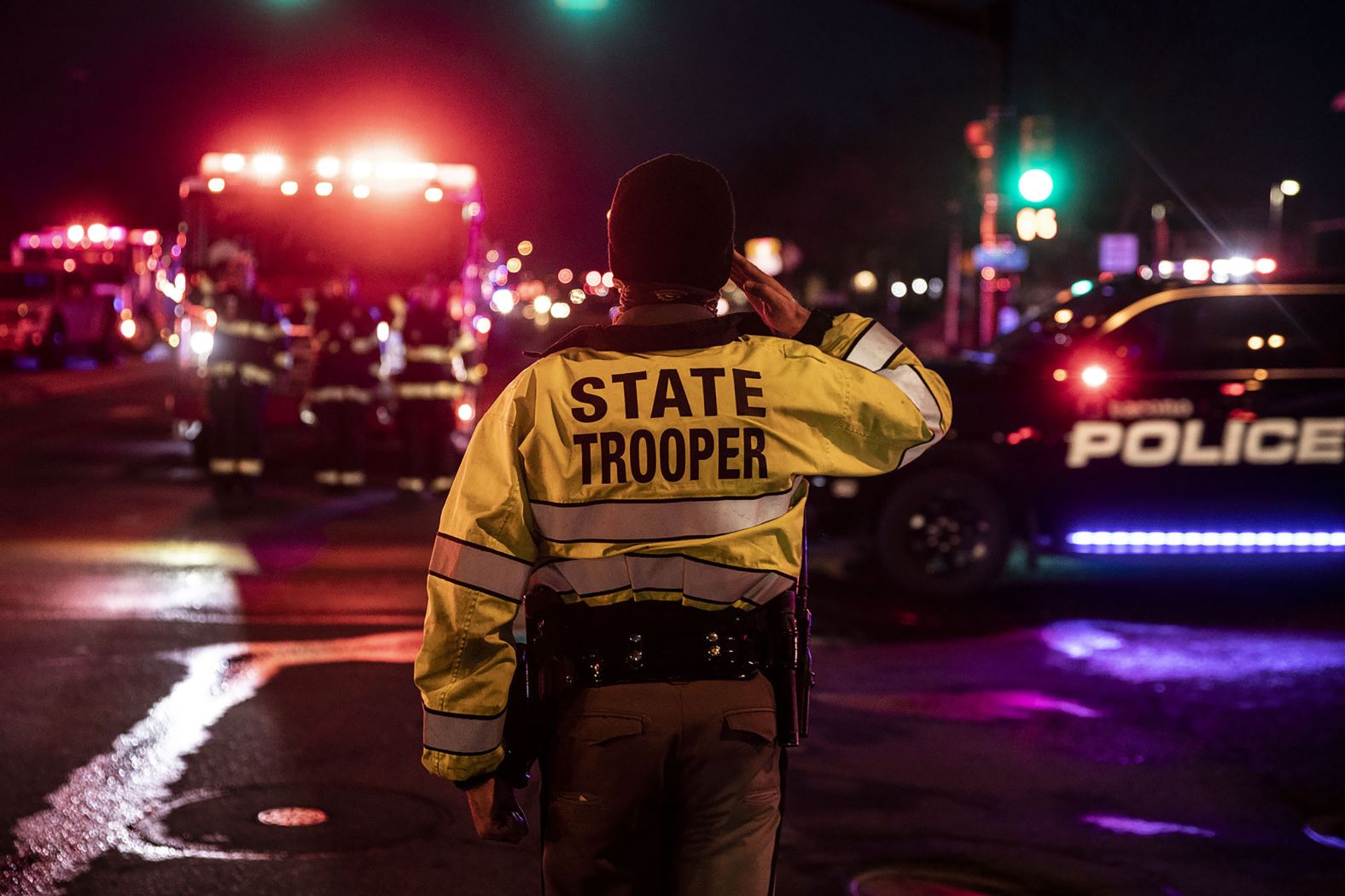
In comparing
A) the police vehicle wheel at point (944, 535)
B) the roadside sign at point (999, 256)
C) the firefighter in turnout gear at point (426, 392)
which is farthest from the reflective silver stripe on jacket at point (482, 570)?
the roadside sign at point (999, 256)

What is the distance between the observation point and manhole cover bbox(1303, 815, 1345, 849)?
18.3ft

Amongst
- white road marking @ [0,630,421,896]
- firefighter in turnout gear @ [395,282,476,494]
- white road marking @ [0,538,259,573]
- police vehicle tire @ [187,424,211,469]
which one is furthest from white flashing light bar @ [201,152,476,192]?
white road marking @ [0,630,421,896]

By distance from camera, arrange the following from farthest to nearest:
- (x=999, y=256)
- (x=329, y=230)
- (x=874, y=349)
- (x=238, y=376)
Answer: (x=999, y=256), (x=329, y=230), (x=238, y=376), (x=874, y=349)

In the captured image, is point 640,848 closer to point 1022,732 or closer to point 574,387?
point 574,387

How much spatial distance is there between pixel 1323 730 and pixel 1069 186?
1150 centimetres

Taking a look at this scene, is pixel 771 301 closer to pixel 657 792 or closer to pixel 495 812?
pixel 657 792

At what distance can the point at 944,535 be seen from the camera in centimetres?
983

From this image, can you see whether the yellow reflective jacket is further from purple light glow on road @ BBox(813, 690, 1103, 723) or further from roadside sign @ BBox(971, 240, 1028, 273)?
roadside sign @ BBox(971, 240, 1028, 273)

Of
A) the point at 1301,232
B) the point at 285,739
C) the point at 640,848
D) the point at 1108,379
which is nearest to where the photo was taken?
the point at 640,848

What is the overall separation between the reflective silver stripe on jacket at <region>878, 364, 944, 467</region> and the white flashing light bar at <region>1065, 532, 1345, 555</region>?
6.80m

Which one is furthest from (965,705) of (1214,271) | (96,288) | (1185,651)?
(96,288)

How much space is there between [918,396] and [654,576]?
24.9 inches

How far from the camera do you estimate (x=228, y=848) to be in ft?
17.2

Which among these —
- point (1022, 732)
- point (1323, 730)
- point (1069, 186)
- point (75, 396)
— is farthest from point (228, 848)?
point (75, 396)
